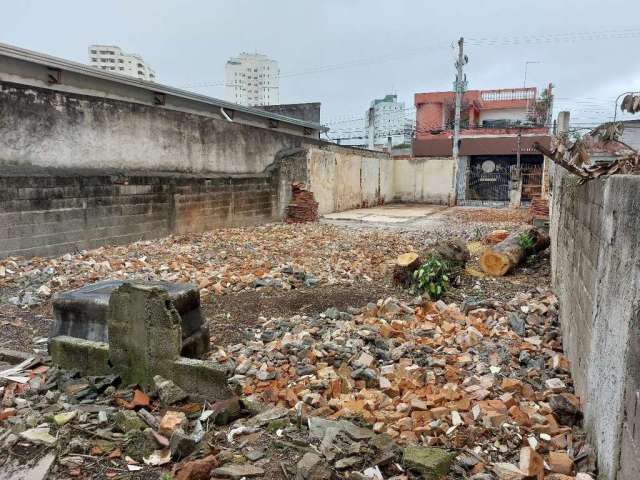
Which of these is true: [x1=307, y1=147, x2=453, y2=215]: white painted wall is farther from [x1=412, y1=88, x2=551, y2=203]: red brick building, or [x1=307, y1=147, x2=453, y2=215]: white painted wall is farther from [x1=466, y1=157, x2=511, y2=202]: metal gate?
[x1=466, y1=157, x2=511, y2=202]: metal gate

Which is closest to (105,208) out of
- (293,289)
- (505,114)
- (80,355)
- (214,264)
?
(214,264)

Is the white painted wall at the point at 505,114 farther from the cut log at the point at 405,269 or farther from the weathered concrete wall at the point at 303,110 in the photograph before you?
the cut log at the point at 405,269

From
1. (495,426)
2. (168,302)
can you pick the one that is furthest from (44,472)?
(495,426)

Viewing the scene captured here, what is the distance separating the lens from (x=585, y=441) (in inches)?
91.6

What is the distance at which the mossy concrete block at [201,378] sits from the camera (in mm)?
2932

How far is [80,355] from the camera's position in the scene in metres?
3.40

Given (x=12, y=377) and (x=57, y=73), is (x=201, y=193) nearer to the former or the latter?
(x=57, y=73)

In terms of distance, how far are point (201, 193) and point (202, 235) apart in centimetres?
105

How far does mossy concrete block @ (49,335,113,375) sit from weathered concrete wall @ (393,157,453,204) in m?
18.5

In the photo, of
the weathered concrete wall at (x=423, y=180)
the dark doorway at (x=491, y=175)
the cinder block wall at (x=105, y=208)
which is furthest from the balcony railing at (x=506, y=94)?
the cinder block wall at (x=105, y=208)

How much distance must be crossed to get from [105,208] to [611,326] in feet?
25.9

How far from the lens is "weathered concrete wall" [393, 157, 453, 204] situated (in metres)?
20.0

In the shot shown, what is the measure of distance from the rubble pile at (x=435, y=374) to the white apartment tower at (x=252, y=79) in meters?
26.8

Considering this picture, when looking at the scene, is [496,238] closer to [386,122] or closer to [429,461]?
[429,461]
